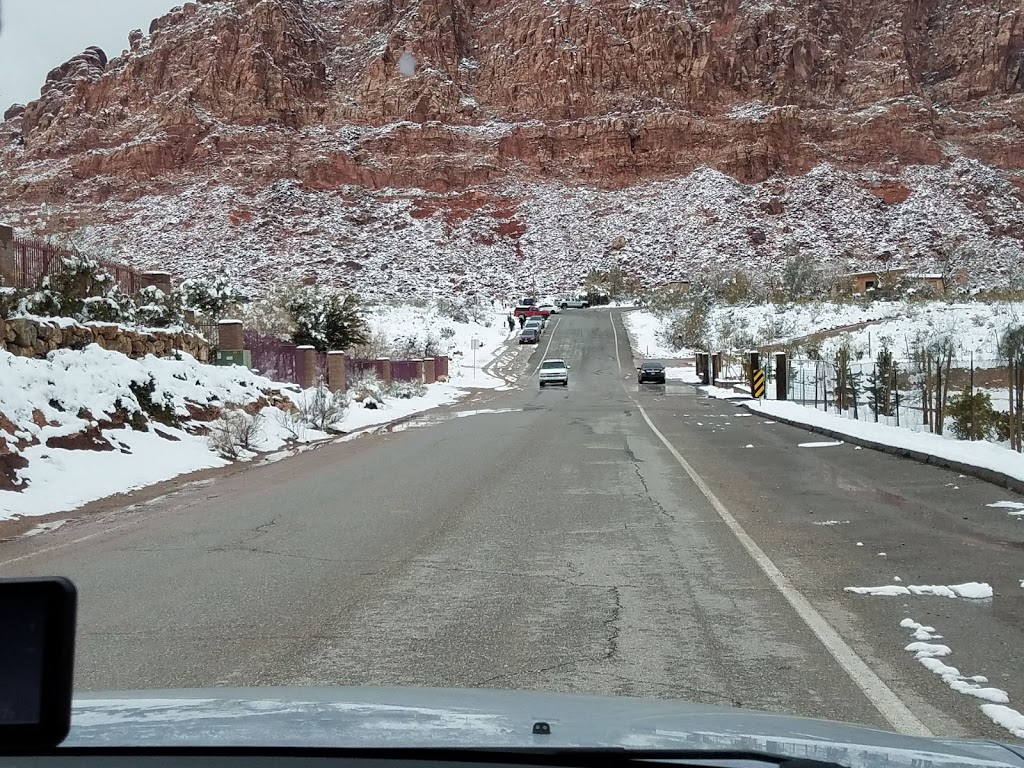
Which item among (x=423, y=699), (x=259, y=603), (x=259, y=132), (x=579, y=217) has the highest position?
(x=259, y=132)

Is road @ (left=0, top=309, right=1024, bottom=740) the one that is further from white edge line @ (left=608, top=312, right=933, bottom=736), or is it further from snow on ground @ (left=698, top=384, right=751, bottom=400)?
snow on ground @ (left=698, top=384, right=751, bottom=400)

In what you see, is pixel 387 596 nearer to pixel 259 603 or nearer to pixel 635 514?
pixel 259 603

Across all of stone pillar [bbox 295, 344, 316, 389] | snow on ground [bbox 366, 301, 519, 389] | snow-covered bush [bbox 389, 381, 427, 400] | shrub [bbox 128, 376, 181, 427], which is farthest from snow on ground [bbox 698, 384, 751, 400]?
shrub [bbox 128, 376, 181, 427]

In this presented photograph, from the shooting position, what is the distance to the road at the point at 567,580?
563 cm

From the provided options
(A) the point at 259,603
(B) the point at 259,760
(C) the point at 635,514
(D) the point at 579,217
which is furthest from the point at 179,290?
(D) the point at 579,217

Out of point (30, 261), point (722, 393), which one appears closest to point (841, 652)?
point (30, 261)

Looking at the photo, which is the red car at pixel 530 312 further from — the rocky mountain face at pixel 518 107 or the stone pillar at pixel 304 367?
the stone pillar at pixel 304 367

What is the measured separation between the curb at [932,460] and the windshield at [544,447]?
0.08 meters

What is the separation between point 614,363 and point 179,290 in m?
32.8

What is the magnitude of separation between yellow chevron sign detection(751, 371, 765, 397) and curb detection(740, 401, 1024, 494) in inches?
382

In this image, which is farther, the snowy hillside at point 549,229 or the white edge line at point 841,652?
the snowy hillside at point 549,229

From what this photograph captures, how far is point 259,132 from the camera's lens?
4921 inches

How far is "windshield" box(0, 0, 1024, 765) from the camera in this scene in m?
6.04

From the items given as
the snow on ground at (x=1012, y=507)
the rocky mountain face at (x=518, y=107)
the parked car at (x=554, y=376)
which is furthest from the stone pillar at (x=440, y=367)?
the rocky mountain face at (x=518, y=107)
